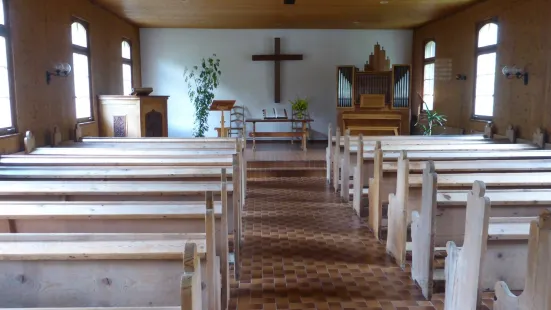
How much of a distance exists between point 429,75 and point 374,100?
165 cm

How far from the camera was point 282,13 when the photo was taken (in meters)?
8.71

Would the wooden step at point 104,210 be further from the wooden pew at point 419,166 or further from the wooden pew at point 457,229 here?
the wooden pew at point 419,166

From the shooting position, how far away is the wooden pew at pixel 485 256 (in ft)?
4.91

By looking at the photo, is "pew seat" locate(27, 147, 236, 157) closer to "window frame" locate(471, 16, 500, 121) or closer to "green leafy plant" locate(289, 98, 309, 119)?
"window frame" locate(471, 16, 500, 121)

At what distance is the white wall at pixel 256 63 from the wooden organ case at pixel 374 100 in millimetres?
1357

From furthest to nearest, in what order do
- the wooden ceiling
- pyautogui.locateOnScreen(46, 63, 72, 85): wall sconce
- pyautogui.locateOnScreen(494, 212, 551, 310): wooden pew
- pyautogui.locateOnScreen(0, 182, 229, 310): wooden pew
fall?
the wooden ceiling → pyautogui.locateOnScreen(46, 63, 72, 85): wall sconce → pyautogui.locateOnScreen(0, 182, 229, 310): wooden pew → pyautogui.locateOnScreen(494, 212, 551, 310): wooden pew

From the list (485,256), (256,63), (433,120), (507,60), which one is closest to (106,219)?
(485,256)

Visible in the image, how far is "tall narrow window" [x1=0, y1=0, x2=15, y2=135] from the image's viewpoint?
5176mm

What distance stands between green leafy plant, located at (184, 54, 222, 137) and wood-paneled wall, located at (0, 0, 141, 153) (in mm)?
2580

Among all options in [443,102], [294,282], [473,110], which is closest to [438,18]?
[443,102]

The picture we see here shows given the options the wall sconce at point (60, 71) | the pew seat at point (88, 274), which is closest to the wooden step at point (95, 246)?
the pew seat at point (88, 274)

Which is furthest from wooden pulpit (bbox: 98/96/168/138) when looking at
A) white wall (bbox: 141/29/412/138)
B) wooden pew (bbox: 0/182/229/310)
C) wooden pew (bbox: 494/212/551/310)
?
wooden pew (bbox: 494/212/551/310)

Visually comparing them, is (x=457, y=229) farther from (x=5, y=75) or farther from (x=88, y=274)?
(x=5, y=75)

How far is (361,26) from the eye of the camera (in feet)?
34.7
